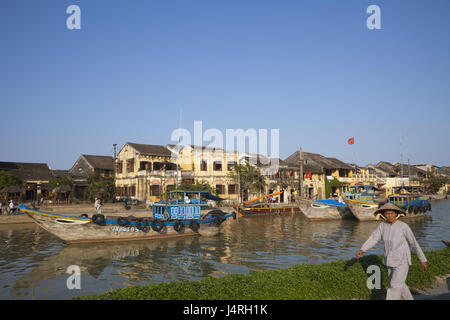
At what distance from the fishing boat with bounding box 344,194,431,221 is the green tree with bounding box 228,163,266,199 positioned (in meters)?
11.9

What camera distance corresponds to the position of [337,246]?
56.0 ft

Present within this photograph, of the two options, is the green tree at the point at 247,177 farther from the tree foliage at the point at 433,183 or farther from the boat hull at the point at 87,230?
the tree foliage at the point at 433,183

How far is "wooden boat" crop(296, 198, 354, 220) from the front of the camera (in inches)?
1144

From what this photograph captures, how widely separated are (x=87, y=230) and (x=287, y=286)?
13.8 meters

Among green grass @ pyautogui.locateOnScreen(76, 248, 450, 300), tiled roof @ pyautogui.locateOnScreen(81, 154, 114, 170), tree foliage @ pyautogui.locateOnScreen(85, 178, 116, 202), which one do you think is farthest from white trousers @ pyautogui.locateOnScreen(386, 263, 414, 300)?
tiled roof @ pyautogui.locateOnScreen(81, 154, 114, 170)

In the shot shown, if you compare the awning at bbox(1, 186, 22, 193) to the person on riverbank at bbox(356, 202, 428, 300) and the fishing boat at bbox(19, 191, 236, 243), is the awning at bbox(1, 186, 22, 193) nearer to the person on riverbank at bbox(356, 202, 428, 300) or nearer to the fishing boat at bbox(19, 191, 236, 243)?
the fishing boat at bbox(19, 191, 236, 243)

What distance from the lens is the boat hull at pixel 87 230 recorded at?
16953mm

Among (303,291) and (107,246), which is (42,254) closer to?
(107,246)

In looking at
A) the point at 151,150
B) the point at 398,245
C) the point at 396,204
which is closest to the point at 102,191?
the point at 151,150

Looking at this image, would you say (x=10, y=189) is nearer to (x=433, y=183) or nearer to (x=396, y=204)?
(x=396, y=204)

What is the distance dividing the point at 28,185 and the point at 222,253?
1219 inches

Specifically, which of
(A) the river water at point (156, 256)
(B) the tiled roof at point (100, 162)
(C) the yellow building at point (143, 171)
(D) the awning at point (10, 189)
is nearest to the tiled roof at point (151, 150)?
(C) the yellow building at point (143, 171)

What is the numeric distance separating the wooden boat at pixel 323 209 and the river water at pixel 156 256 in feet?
18.8
